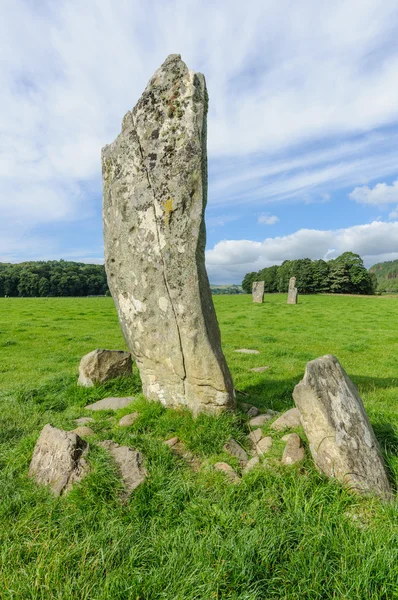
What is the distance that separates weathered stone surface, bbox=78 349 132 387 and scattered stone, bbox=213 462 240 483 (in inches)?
160

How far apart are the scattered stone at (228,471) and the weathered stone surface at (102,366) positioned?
4058 mm

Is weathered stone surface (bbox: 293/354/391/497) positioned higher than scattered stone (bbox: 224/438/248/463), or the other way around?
weathered stone surface (bbox: 293/354/391/497)

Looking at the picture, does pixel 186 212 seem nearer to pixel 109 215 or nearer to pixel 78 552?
pixel 109 215

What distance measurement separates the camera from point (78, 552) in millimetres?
2977

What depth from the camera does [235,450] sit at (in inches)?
183

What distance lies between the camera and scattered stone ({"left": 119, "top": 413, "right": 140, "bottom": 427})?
17.9 ft

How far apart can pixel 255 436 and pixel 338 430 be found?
5.00 ft

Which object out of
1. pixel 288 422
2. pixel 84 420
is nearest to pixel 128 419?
pixel 84 420

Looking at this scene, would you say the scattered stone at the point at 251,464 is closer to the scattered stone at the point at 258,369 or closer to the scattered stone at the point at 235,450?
the scattered stone at the point at 235,450

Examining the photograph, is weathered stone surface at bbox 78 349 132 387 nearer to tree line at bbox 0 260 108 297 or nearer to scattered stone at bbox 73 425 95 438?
scattered stone at bbox 73 425 95 438

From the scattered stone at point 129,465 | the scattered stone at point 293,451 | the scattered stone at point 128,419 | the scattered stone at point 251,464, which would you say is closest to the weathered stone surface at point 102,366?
the scattered stone at point 128,419

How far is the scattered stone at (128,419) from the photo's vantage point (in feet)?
17.9

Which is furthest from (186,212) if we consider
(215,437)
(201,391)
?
(215,437)

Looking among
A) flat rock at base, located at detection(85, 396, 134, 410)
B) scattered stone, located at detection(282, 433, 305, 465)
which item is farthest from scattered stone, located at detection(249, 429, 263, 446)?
flat rock at base, located at detection(85, 396, 134, 410)
